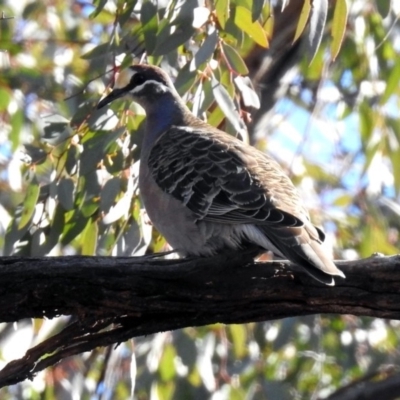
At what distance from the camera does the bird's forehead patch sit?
13.4 ft

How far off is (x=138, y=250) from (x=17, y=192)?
173 cm

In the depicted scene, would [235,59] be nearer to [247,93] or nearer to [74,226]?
[247,93]

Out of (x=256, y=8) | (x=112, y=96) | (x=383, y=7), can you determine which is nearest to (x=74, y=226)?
(x=112, y=96)

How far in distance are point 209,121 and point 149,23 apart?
1.88ft

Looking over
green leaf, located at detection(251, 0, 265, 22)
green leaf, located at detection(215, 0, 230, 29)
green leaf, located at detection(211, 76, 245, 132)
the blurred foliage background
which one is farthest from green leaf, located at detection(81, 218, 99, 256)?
green leaf, located at detection(251, 0, 265, 22)

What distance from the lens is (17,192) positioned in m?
5.20

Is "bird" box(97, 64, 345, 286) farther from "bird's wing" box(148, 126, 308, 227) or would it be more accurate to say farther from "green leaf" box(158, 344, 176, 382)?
"green leaf" box(158, 344, 176, 382)

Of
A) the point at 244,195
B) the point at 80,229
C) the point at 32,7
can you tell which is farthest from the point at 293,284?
the point at 32,7

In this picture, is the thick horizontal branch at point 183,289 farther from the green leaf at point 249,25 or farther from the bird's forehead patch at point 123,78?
the bird's forehead patch at point 123,78

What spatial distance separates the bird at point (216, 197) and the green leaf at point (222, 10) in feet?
1.42

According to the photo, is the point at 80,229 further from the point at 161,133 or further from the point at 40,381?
the point at 40,381

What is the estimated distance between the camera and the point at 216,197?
3.30 m

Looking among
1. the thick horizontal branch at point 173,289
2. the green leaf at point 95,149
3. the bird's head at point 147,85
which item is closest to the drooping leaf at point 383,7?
the bird's head at point 147,85

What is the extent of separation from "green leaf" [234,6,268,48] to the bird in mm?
389
